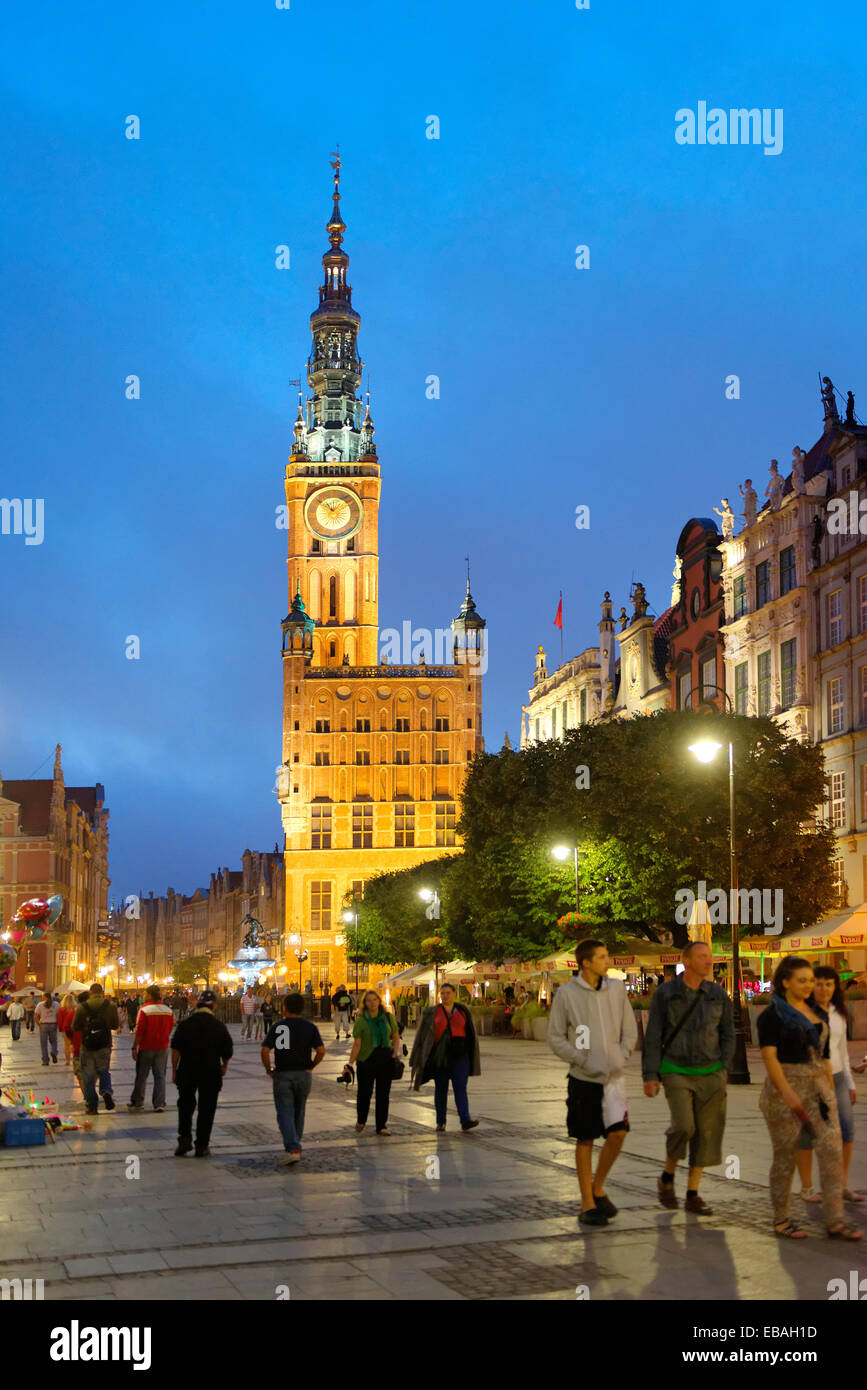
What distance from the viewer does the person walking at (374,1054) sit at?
1670cm

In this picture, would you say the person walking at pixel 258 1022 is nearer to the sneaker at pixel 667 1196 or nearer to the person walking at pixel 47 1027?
the person walking at pixel 47 1027

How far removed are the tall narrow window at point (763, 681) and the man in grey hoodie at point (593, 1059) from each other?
135 ft

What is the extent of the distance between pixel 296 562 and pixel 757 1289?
10872cm

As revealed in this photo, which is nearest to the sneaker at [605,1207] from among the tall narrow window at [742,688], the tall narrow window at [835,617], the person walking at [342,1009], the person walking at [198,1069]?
the person walking at [198,1069]

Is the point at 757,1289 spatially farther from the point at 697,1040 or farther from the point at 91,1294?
the point at 91,1294

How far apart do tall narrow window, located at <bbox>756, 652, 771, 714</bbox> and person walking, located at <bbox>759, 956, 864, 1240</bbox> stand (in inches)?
1617

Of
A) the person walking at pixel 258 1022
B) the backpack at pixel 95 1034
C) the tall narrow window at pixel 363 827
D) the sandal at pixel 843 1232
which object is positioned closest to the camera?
the sandal at pixel 843 1232

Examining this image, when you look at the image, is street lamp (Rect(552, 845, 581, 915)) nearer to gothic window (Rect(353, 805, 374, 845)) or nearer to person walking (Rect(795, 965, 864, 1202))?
person walking (Rect(795, 965, 864, 1202))

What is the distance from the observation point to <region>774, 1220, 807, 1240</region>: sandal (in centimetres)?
958

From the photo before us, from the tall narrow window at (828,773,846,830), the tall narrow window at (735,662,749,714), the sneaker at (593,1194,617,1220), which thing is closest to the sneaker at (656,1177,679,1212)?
the sneaker at (593,1194,617,1220)

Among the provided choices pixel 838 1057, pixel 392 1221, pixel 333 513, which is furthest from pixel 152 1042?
pixel 333 513

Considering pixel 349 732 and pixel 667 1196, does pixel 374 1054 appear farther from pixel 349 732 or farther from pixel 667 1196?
pixel 349 732

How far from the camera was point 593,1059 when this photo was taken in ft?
33.5

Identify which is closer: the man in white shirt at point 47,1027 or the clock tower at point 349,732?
the man in white shirt at point 47,1027
